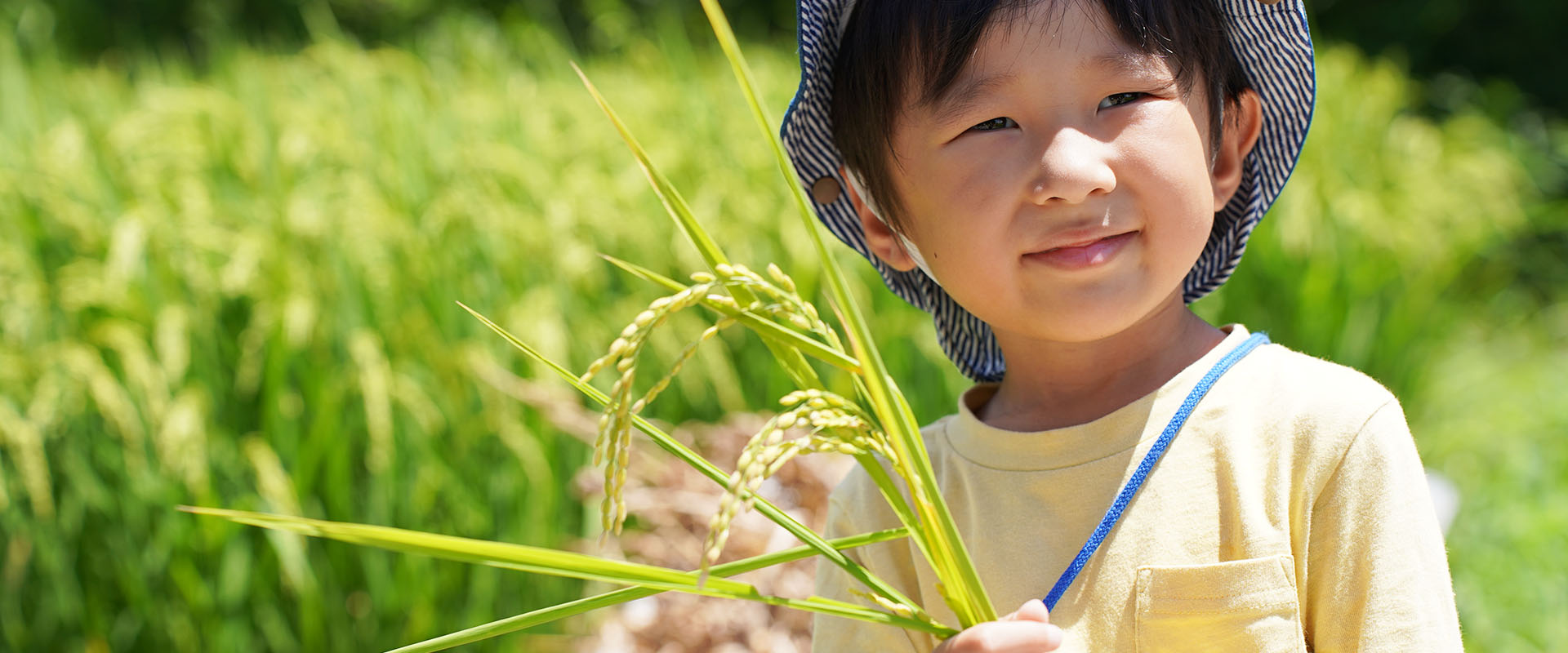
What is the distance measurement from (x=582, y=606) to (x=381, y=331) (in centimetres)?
218

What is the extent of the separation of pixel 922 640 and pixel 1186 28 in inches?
24.9

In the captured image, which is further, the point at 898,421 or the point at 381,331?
the point at 381,331

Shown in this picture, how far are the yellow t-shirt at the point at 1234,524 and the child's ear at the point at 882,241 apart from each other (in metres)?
0.21

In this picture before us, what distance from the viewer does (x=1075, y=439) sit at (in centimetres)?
110

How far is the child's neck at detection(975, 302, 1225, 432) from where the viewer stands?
1.15 meters

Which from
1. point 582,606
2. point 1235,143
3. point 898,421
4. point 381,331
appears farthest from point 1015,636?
point 381,331

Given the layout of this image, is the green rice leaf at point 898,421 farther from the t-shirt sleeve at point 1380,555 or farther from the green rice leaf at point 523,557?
the t-shirt sleeve at point 1380,555

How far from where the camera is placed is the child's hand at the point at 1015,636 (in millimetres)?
874

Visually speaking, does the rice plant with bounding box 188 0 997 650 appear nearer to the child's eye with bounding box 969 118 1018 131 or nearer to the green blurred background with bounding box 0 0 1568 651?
the child's eye with bounding box 969 118 1018 131

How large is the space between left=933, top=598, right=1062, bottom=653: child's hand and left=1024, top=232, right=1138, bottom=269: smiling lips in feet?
0.96

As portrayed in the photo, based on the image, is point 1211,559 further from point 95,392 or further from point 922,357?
point 95,392

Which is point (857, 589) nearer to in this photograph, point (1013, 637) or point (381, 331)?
point (1013, 637)

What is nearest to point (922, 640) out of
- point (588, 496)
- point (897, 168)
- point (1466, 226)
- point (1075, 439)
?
point (1075, 439)

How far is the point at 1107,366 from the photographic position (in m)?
1.16
